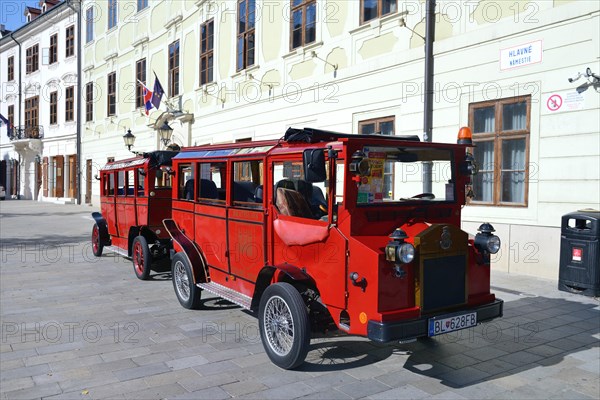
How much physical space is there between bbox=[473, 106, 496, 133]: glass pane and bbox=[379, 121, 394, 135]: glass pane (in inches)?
77.8

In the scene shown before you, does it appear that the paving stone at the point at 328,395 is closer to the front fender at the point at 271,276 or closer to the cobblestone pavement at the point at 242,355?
the cobblestone pavement at the point at 242,355

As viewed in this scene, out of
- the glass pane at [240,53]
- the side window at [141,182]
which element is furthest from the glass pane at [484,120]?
the glass pane at [240,53]

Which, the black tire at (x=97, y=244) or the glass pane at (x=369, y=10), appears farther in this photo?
the glass pane at (x=369, y=10)

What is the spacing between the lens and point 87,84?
99.6 ft

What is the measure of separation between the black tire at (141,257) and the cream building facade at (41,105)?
23838 mm

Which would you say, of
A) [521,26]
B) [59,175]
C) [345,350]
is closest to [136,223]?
[345,350]

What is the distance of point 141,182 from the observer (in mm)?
9609

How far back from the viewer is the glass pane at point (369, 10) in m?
11.7

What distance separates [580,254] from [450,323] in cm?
451

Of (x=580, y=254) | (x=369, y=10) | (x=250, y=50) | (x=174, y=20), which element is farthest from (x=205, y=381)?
(x=174, y=20)

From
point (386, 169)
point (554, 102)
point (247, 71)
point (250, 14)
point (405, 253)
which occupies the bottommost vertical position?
point (405, 253)

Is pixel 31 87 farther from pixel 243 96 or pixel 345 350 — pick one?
A: pixel 345 350

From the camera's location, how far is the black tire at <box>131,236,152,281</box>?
29.2 ft

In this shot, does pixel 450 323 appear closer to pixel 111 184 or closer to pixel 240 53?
pixel 111 184
